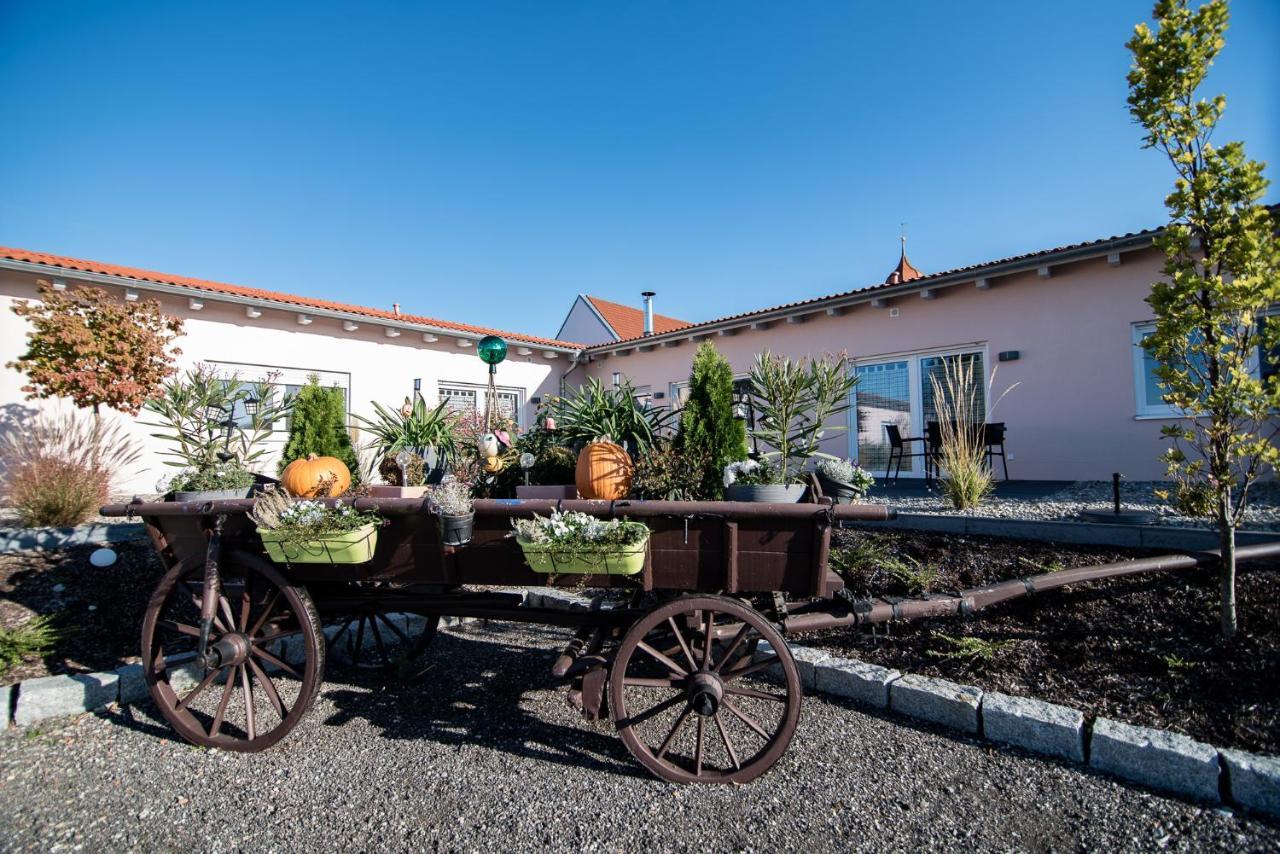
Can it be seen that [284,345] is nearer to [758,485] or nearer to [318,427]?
[318,427]

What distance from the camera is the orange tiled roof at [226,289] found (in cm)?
776

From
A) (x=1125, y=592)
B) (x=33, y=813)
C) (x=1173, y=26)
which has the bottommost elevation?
(x=33, y=813)

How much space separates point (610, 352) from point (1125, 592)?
34.5 ft

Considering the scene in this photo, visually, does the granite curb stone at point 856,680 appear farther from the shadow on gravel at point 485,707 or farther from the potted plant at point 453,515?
the potted plant at point 453,515

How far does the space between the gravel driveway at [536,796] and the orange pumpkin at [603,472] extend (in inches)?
37.6

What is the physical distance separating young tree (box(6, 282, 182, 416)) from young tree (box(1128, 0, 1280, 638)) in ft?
28.0

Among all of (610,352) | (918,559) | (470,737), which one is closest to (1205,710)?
(918,559)

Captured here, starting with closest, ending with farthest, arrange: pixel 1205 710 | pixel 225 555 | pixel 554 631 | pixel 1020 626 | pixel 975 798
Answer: pixel 975 798, pixel 1205 710, pixel 225 555, pixel 1020 626, pixel 554 631

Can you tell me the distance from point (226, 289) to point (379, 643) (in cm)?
841

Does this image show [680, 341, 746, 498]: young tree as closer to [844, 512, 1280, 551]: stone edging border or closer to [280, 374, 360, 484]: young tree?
[844, 512, 1280, 551]: stone edging border

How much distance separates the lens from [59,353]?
641cm

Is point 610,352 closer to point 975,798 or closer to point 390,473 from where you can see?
point 390,473

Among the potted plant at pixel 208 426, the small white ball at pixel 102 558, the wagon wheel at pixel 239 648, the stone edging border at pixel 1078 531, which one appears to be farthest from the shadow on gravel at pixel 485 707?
the small white ball at pixel 102 558

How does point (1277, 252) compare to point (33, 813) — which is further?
point (1277, 252)
